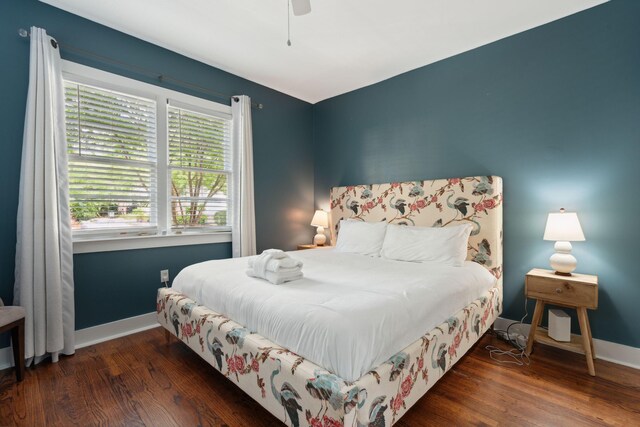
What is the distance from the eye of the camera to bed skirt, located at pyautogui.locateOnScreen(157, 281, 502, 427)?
115cm

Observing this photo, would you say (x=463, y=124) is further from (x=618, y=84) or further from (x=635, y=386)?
(x=635, y=386)

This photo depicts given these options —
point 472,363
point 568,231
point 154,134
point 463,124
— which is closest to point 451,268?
point 472,363

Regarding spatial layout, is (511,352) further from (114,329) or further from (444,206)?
(114,329)

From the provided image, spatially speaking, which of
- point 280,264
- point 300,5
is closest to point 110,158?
point 280,264

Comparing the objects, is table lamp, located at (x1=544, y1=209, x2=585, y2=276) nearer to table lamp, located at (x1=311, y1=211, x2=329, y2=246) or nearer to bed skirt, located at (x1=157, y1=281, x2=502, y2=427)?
bed skirt, located at (x1=157, y1=281, x2=502, y2=427)

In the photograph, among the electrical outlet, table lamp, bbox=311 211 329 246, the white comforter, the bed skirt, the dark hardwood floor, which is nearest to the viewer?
the bed skirt

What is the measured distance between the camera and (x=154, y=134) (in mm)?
2820

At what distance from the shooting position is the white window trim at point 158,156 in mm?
2391

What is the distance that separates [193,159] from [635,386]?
3.94 m

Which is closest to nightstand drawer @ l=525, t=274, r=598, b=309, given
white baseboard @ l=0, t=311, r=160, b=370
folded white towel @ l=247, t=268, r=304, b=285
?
folded white towel @ l=247, t=268, r=304, b=285

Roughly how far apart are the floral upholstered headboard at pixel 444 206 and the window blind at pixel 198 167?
153 centimetres

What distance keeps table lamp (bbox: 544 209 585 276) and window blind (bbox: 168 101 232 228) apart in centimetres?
306

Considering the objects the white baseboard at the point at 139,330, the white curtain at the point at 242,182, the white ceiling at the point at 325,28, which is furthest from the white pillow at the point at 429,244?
the white ceiling at the point at 325,28

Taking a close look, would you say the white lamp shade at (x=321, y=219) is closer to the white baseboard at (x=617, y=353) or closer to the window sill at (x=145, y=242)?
the window sill at (x=145, y=242)
